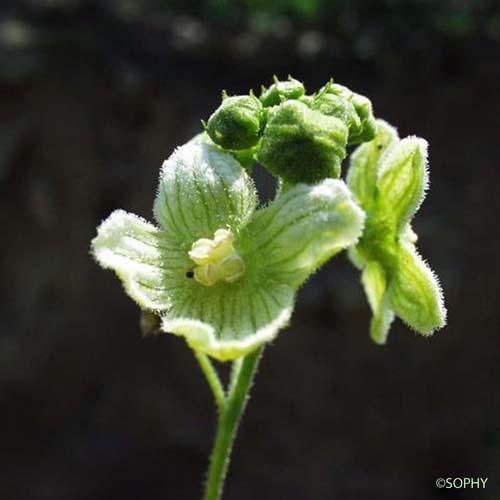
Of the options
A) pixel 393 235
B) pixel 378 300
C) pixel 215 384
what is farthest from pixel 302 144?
pixel 215 384

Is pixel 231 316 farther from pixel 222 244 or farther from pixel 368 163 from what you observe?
pixel 368 163

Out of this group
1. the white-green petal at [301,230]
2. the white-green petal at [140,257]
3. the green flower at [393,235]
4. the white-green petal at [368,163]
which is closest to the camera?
the white-green petal at [301,230]

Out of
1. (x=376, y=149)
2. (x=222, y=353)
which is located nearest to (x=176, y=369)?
(x=376, y=149)

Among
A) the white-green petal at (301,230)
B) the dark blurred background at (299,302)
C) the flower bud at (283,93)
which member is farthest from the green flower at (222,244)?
the dark blurred background at (299,302)

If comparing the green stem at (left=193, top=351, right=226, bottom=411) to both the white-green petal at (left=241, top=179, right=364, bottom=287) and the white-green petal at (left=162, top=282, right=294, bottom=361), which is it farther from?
the white-green petal at (left=241, top=179, right=364, bottom=287)

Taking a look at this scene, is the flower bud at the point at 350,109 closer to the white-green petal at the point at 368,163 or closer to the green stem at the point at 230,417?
the white-green petal at the point at 368,163

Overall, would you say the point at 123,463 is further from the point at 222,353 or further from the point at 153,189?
the point at 222,353

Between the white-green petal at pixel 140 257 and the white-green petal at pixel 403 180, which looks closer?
the white-green petal at pixel 140 257
